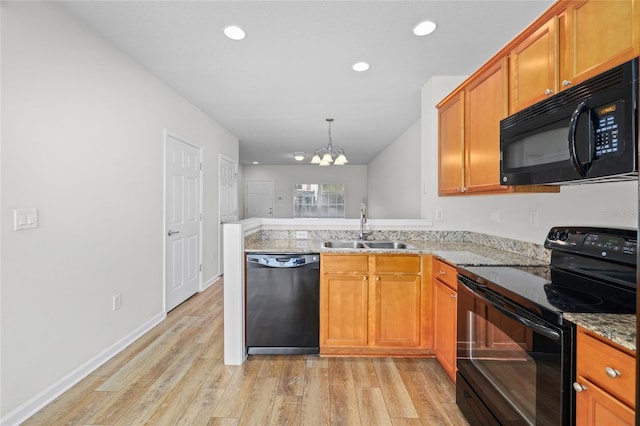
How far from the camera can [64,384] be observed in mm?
2043

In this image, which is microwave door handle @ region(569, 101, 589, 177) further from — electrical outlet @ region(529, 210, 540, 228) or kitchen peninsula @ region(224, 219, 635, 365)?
electrical outlet @ region(529, 210, 540, 228)

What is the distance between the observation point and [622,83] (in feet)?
3.42

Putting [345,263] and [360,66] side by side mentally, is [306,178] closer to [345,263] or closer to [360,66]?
[360,66]

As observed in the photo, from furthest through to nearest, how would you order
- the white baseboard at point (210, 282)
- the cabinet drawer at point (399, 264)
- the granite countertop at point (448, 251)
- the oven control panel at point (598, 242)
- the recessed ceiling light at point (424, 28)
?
the white baseboard at point (210, 282)
the cabinet drawer at point (399, 264)
the recessed ceiling light at point (424, 28)
the granite countertop at point (448, 251)
the oven control panel at point (598, 242)

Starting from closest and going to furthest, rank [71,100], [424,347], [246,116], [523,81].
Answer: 1. [523,81]
2. [71,100]
3. [424,347]
4. [246,116]

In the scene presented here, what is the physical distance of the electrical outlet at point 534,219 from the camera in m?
2.11

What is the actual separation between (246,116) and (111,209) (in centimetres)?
251

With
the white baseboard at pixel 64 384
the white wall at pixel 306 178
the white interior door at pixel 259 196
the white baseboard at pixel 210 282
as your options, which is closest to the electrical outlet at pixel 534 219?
the white baseboard at pixel 64 384

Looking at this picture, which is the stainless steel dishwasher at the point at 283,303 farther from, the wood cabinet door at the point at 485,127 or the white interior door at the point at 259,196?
the white interior door at the point at 259,196

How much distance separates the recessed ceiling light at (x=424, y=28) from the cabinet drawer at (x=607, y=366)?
209 centimetres

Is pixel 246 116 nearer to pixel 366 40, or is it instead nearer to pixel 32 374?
pixel 366 40

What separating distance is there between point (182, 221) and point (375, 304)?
8.35 ft

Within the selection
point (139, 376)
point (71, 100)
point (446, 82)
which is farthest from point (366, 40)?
point (139, 376)

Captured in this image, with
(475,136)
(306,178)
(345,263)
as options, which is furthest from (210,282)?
(306,178)
